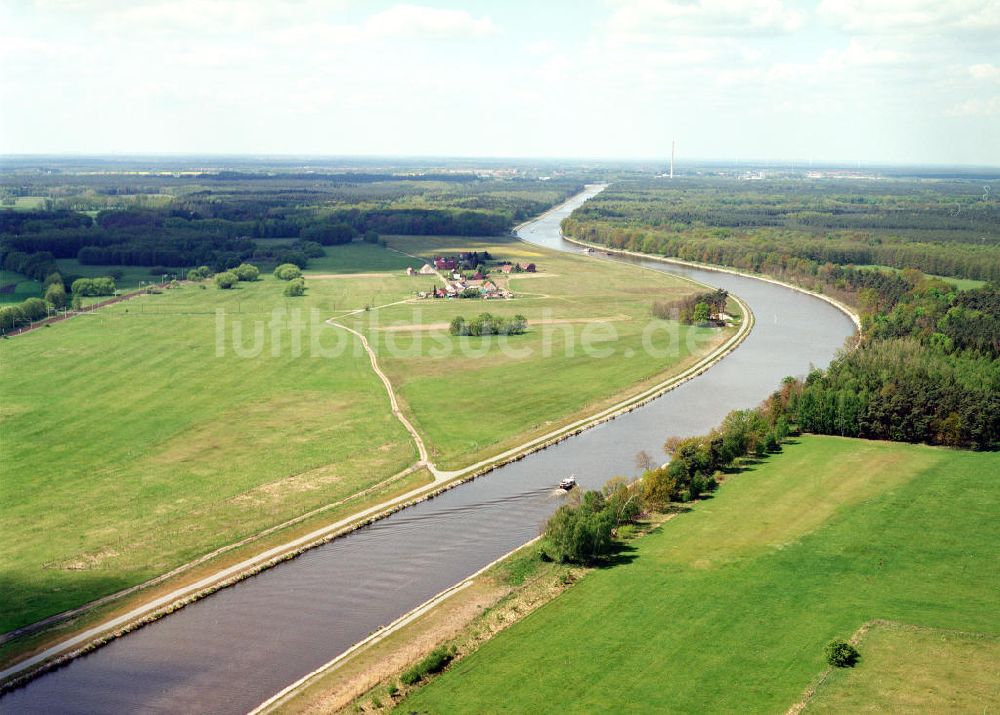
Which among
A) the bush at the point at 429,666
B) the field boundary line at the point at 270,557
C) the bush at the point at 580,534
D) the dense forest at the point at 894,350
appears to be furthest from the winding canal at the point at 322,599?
the dense forest at the point at 894,350

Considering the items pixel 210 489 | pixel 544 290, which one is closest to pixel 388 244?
pixel 544 290

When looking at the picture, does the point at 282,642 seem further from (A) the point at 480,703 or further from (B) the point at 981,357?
(B) the point at 981,357

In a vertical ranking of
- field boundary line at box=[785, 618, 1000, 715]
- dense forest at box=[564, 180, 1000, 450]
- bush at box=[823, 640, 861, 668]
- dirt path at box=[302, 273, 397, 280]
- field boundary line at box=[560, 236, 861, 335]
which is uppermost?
dense forest at box=[564, 180, 1000, 450]

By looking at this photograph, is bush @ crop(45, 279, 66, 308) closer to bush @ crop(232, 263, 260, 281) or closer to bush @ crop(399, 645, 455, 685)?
bush @ crop(232, 263, 260, 281)

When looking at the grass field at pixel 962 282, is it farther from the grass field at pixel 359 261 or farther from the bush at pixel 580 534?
the bush at pixel 580 534

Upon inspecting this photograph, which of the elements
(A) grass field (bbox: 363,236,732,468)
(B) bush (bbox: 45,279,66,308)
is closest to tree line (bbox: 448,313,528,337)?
(A) grass field (bbox: 363,236,732,468)

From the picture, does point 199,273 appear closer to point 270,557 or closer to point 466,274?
point 466,274

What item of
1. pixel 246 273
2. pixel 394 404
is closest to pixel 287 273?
pixel 246 273
